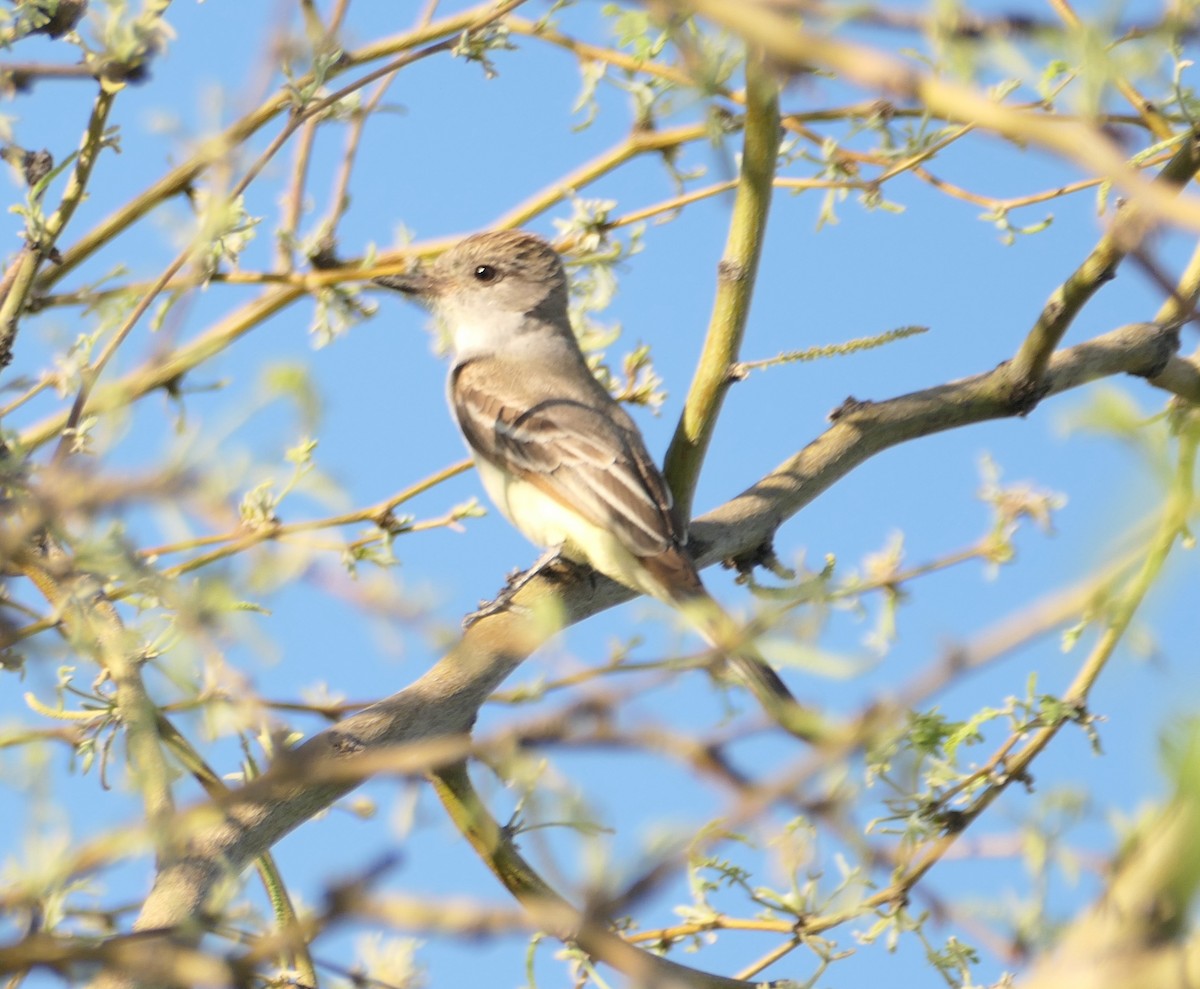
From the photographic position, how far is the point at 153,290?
3.27m

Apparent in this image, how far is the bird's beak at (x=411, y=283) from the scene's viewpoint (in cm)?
463

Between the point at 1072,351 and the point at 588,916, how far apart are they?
3482 mm

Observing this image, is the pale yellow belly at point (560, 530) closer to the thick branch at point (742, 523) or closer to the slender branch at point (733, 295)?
the thick branch at point (742, 523)

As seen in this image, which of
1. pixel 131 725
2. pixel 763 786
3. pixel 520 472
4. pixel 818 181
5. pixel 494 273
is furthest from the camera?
pixel 494 273

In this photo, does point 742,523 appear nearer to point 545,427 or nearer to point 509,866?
point 545,427

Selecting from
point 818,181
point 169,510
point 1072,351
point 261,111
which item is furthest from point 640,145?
point 169,510

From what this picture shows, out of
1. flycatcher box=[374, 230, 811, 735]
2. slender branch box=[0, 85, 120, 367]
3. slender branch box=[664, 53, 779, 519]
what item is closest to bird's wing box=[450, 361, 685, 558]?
flycatcher box=[374, 230, 811, 735]

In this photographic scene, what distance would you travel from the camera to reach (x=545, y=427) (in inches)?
209

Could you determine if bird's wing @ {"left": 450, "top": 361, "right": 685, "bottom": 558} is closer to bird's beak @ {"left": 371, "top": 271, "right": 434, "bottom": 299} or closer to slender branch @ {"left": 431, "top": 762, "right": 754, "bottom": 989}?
bird's beak @ {"left": 371, "top": 271, "right": 434, "bottom": 299}

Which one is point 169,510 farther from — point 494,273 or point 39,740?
point 494,273

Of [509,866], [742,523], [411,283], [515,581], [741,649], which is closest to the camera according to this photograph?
[741,649]

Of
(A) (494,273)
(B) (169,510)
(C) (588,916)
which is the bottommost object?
(C) (588,916)

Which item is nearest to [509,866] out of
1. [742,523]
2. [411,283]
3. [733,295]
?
[742,523]

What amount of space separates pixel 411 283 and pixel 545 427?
0.68m
